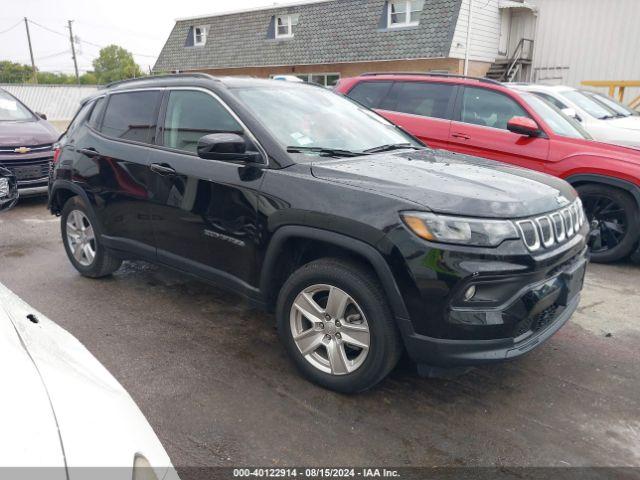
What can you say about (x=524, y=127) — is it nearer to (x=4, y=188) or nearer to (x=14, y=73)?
(x=4, y=188)

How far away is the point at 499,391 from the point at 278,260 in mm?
1527

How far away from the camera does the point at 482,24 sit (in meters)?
19.0

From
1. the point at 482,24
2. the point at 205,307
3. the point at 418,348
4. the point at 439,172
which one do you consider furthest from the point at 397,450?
the point at 482,24

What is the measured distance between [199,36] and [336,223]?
27.2 m

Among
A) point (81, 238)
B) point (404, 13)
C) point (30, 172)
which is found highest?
point (404, 13)

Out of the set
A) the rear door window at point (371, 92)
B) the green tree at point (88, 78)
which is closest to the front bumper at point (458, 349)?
the rear door window at point (371, 92)

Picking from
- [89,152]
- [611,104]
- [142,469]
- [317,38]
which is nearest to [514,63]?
[317,38]

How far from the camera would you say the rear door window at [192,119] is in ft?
11.7

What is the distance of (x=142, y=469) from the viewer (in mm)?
1335

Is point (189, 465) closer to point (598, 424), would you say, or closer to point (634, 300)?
point (598, 424)

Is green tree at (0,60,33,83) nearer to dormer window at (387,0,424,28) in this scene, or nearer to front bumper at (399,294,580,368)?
dormer window at (387,0,424,28)

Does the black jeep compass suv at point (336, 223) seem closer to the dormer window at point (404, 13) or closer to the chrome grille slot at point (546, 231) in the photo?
the chrome grille slot at point (546, 231)

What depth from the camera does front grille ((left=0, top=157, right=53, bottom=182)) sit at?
7.71 metres

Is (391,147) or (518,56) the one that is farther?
(518,56)
